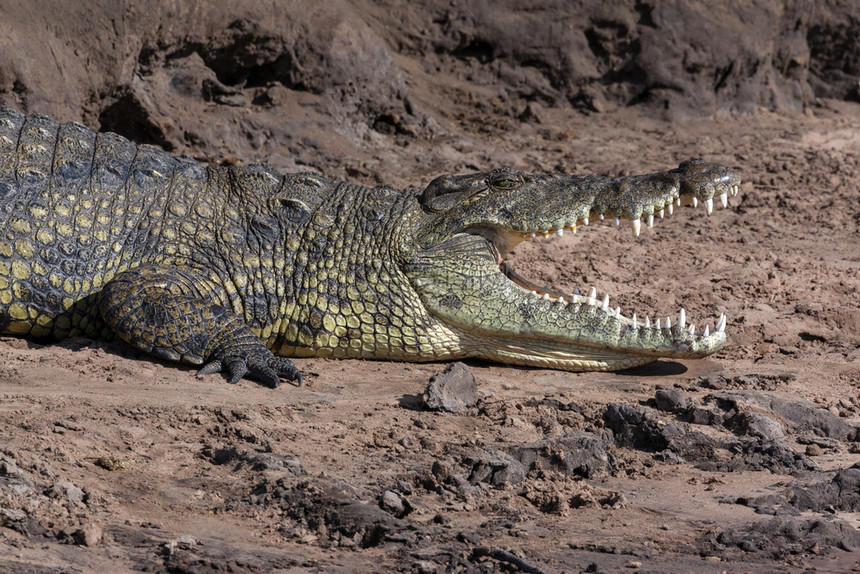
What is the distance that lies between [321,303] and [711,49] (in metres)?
7.85

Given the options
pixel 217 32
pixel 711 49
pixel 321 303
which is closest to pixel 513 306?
pixel 321 303

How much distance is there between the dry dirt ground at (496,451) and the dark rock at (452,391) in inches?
2.7

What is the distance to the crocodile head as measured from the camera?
220 inches

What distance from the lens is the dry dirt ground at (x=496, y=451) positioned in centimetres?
332

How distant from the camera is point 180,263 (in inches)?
221

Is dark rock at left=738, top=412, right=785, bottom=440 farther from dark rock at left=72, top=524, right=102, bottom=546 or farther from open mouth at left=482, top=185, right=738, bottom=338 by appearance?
dark rock at left=72, top=524, right=102, bottom=546

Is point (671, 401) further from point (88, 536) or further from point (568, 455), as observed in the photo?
point (88, 536)

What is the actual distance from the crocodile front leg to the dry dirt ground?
0.11m

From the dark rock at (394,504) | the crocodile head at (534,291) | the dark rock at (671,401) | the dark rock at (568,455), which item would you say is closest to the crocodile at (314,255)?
the crocodile head at (534,291)

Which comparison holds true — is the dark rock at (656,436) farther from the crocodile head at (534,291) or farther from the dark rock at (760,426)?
the crocodile head at (534,291)

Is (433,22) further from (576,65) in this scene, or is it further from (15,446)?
(15,446)

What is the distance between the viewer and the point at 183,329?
206 inches

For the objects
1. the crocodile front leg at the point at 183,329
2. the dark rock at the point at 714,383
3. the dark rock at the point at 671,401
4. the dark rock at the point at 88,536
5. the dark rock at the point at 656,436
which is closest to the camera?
the dark rock at the point at 88,536

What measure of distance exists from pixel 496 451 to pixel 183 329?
1.93 m
